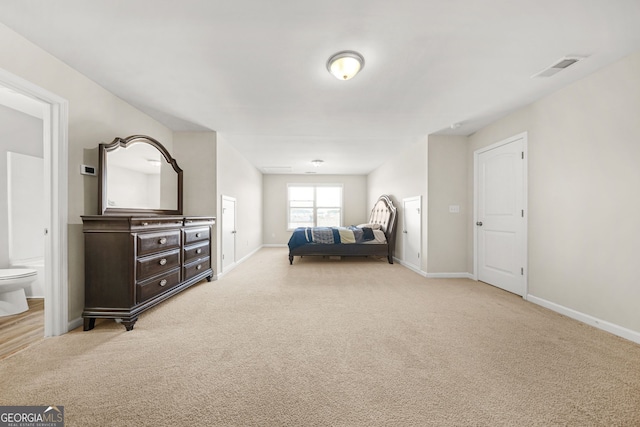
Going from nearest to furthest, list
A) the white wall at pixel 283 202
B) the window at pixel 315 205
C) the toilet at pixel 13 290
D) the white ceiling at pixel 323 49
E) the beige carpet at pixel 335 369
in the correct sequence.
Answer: the beige carpet at pixel 335 369 → the white ceiling at pixel 323 49 → the toilet at pixel 13 290 → the white wall at pixel 283 202 → the window at pixel 315 205

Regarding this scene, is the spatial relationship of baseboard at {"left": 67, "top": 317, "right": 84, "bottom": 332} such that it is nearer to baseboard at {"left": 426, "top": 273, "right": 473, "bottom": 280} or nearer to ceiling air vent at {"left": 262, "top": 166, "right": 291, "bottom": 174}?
baseboard at {"left": 426, "top": 273, "right": 473, "bottom": 280}

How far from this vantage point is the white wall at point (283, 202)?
7.90 metres

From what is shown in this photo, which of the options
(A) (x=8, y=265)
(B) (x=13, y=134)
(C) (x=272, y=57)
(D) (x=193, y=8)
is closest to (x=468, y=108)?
(C) (x=272, y=57)

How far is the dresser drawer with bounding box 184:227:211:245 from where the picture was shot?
3.03 meters

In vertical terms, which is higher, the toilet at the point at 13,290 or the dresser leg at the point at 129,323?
the toilet at the point at 13,290

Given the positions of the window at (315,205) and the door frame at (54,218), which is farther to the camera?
the window at (315,205)

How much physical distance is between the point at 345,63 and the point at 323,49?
0.21 metres

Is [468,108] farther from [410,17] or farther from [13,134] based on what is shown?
[13,134]

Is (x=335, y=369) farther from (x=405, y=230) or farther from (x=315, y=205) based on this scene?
(x=315, y=205)

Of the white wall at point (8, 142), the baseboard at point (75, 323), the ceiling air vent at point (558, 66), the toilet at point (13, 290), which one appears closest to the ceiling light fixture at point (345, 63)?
the ceiling air vent at point (558, 66)

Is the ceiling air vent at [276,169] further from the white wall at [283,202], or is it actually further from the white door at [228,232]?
the white door at [228,232]

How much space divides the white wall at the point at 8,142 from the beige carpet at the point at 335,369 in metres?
1.80

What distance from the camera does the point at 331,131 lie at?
386 centimetres

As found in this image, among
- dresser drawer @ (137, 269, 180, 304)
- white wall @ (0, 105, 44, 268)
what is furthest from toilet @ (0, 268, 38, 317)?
dresser drawer @ (137, 269, 180, 304)
